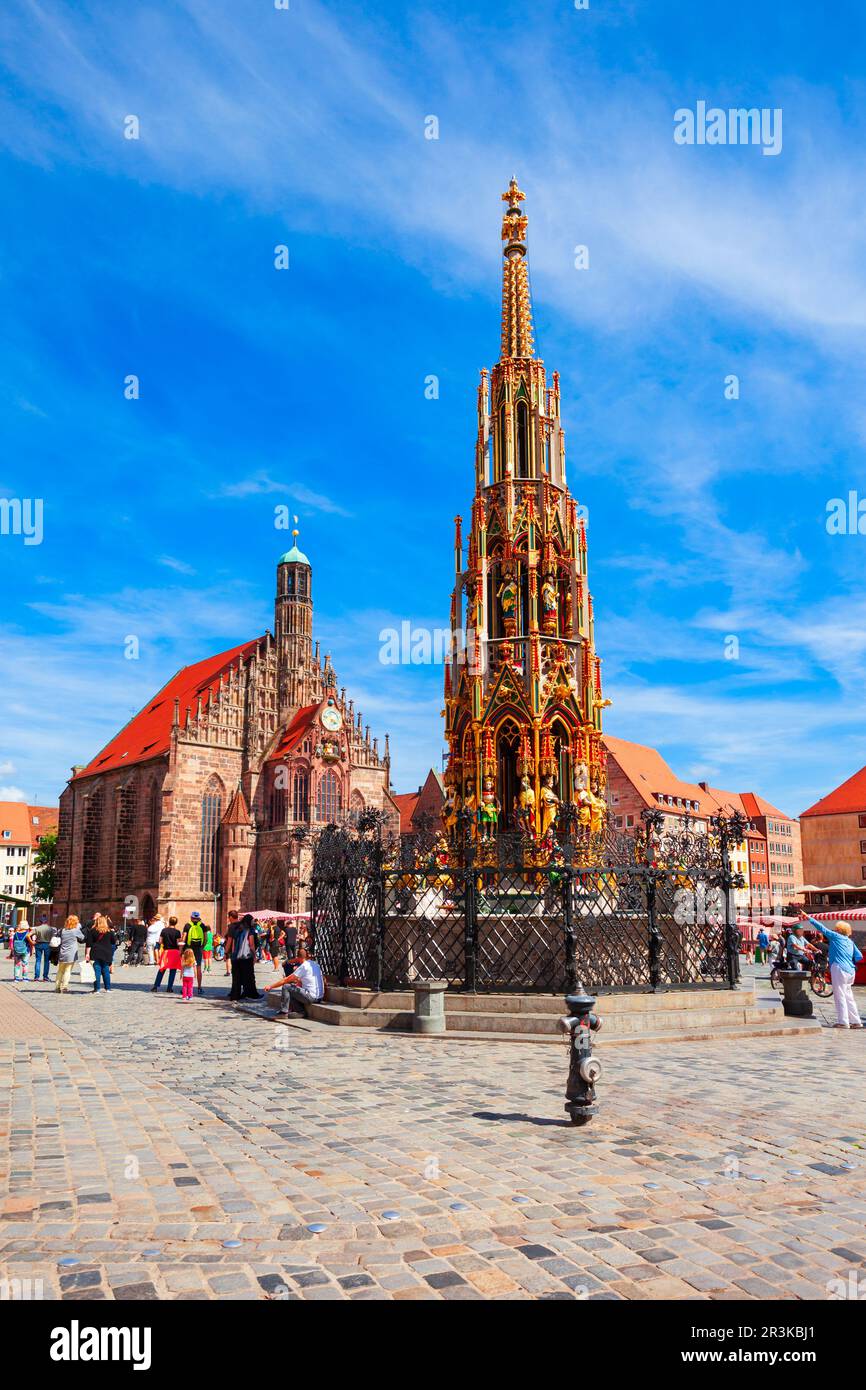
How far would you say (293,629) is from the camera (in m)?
62.2

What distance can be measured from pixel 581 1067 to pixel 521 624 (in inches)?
525

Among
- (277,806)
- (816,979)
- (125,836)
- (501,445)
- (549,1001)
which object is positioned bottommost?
(816,979)

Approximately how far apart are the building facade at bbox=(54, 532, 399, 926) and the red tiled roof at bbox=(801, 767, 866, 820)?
37.8 metres

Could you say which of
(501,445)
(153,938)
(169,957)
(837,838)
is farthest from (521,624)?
(837,838)

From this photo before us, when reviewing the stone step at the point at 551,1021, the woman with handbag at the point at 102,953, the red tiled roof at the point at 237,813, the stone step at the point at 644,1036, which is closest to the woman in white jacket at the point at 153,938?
the woman with handbag at the point at 102,953

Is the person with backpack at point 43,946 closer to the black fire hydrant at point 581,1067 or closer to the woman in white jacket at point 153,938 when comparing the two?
the woman in white jacket at point 153,938

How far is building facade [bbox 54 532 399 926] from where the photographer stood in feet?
175

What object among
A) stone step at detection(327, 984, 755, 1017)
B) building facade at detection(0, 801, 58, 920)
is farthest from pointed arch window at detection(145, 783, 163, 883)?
building facade at detection(0, 801, 58, 920)

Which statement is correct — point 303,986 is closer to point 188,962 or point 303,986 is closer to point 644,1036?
point 188,962

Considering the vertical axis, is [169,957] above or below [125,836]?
below

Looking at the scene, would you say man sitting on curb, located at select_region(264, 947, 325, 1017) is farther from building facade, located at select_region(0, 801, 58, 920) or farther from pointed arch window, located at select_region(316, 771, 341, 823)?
building facade, located at select_region(0, 801, 58, 920)

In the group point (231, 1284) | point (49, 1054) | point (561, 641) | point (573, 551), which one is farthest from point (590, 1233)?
point (573, 551)

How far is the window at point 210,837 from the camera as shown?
5381 cm

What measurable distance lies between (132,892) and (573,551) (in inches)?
1654
